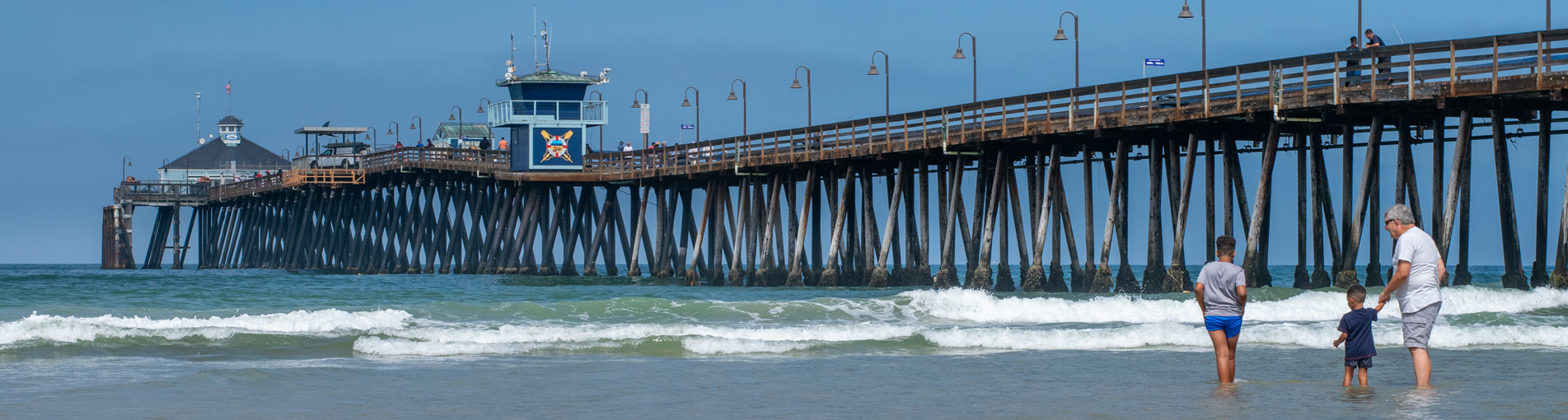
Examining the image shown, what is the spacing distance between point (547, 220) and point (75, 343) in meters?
35.0

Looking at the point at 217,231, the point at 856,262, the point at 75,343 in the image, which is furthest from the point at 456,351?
the point at 217,231

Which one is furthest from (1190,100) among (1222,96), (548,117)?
(548,117)

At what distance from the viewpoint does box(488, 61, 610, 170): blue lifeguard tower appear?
50.6 metres

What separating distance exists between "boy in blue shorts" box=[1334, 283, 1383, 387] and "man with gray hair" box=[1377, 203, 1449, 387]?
27cm

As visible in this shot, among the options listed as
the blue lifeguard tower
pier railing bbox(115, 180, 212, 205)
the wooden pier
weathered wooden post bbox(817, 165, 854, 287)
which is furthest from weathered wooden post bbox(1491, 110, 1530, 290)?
pier railing bbox(115, 180, 212, 205)

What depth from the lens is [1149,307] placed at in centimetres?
2261

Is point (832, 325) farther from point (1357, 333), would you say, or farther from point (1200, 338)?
point (1357, 333)

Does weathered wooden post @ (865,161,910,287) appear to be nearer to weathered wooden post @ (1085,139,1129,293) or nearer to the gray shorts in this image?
weathered wooden post @ (1085,139,1129,293)

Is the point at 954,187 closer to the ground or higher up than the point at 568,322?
higher up

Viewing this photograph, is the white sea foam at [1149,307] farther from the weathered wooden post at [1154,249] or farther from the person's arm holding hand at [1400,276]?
the person's arm holding hand at [1400,276]

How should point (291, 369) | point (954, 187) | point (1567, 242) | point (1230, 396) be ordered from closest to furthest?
1. point (1230, 396)
2. point (291, 369)
3. point (1567, 242)
4. point (954, 187)

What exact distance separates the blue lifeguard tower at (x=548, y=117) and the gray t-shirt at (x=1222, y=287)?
40.2 meters

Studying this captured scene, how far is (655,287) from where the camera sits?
3906 centimetres

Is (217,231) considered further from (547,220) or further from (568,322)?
(568,322)
